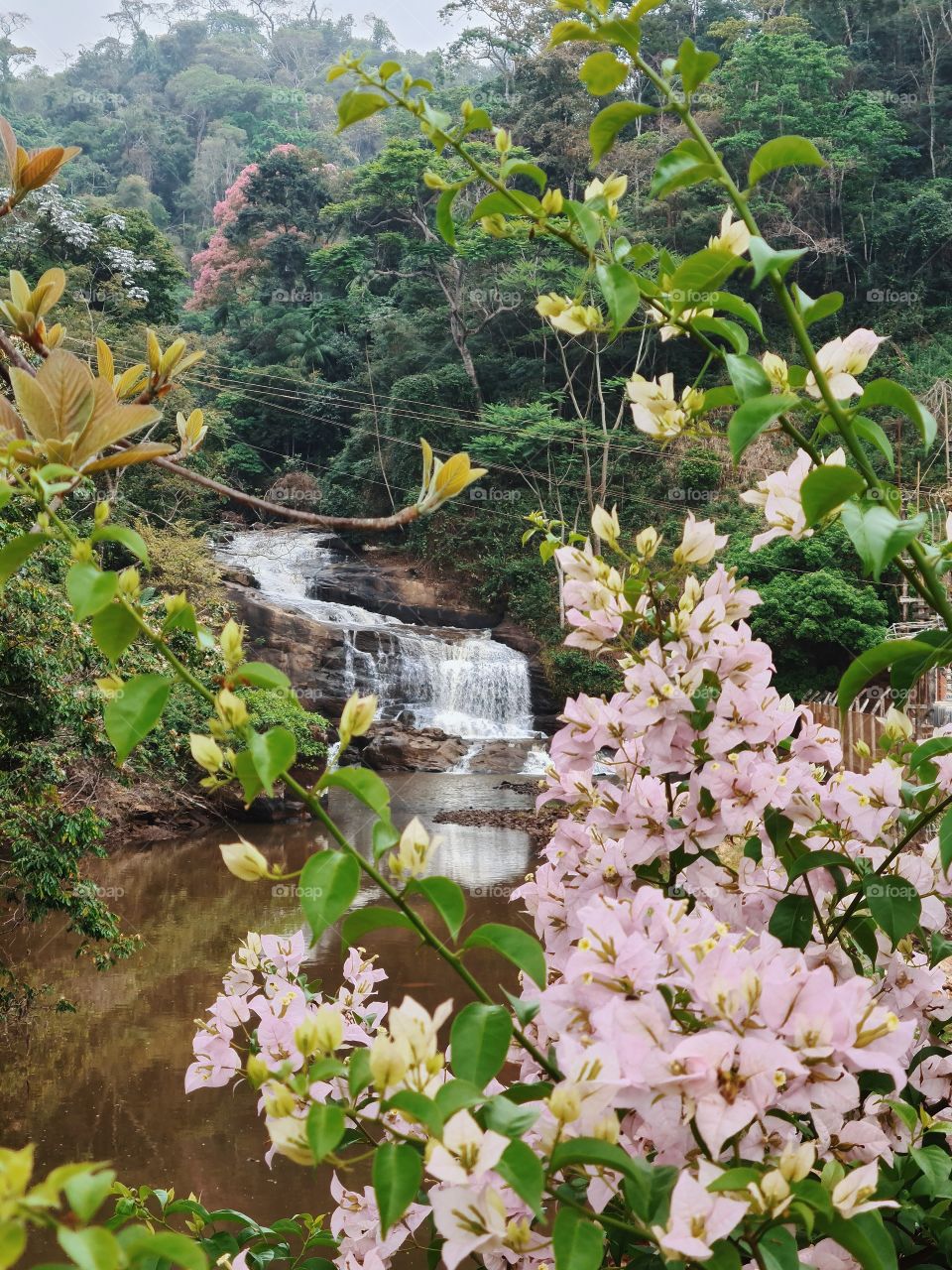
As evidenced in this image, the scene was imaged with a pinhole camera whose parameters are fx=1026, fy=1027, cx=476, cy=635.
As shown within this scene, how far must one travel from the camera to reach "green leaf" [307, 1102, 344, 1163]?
1.30 ft

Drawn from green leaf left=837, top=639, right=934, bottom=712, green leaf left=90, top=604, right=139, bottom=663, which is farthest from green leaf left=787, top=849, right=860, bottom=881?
green leaf left=90, top=604, right=139, bottom=663

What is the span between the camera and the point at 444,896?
454mm

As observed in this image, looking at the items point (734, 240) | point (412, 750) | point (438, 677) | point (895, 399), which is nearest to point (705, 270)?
point (734, 240)

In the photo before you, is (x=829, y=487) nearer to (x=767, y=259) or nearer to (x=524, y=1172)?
(x=767, y=259)

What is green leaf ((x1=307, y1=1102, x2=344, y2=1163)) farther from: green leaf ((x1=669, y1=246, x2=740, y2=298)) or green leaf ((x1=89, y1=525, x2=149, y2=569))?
green leaf ((x1=669, y1=246, x2=740, y2=298))

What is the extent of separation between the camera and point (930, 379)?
13.1 meters

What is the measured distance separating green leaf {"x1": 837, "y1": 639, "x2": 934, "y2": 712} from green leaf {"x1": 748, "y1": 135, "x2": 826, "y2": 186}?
27cm

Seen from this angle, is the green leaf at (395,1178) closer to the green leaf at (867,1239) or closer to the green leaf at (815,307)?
the green leaf at (867,1239)

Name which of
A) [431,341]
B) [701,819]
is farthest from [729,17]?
[701,819]

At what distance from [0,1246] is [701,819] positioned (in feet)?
1.77

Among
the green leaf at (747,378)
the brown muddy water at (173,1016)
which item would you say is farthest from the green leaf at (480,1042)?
the brown muddy water at (173,1016)

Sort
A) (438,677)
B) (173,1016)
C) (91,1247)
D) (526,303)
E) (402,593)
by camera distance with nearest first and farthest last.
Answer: (91,1247) < (173,1016) < (438,677) < (402,593) < (526,303)

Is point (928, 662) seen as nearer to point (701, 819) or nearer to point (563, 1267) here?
point (701, 819)

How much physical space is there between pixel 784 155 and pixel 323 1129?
1.86 feet
